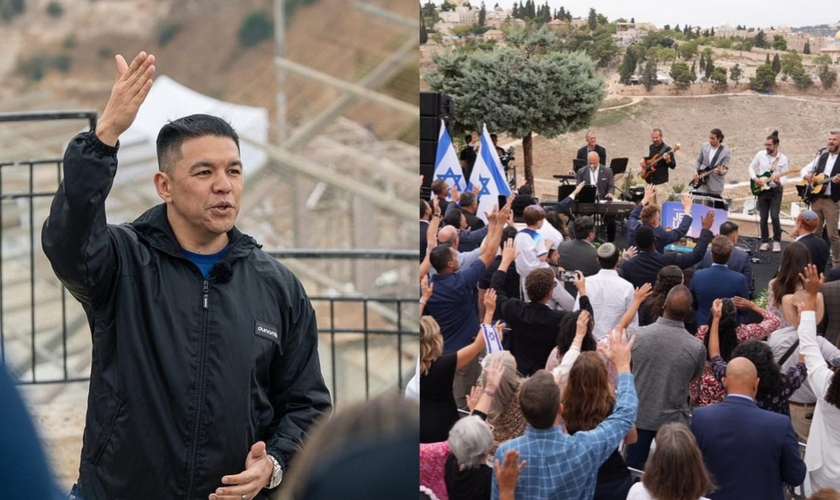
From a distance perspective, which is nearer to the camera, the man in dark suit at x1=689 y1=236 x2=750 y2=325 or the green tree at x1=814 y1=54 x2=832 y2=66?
the man in dark suit at x1=689 y1=236 x2=750 y2=325

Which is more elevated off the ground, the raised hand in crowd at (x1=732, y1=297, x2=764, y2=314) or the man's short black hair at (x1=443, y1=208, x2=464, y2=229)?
the man's short black hair at (x1=443, y1=208, x2=464, y2=229)

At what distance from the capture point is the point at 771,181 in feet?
27.9

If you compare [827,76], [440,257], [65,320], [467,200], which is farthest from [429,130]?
[827,76]

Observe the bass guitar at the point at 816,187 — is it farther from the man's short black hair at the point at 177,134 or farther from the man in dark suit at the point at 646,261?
the man's short black hair at the point at 177,134

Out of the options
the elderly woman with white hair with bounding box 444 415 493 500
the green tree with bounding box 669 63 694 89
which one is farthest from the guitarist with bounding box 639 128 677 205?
the green tree with bounding box 669 63 694 89

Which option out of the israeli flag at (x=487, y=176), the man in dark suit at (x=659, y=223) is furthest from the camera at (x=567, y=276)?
the israeli flag at (x=487, y=176)

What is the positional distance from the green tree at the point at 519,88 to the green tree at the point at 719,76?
10.8m

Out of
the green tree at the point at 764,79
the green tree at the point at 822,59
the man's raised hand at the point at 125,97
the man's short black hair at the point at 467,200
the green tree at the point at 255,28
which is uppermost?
the green tree at the point at 822,59

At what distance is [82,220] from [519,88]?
1349cm

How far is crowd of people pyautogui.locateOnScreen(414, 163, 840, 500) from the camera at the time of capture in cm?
229

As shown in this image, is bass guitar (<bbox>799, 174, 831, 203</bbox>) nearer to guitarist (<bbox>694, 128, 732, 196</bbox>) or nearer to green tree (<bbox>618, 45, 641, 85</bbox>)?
guitarist (<bbox>694, 128, 732, 196</bbox>)

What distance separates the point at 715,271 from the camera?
4.27m

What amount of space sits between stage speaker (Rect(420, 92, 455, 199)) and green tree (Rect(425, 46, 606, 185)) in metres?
5.65

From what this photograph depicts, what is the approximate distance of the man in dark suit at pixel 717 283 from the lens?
4227 millimetres
